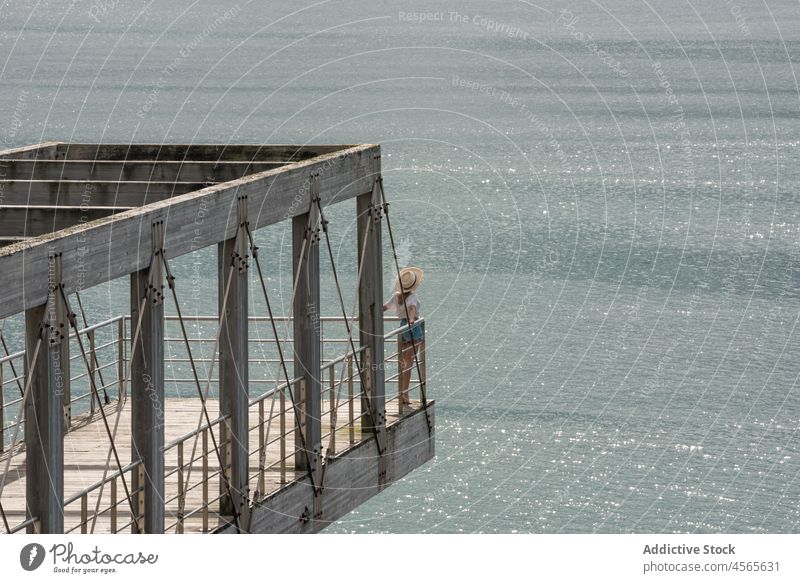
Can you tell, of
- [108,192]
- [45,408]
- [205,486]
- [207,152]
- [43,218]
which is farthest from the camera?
[207,152]

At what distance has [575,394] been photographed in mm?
59375

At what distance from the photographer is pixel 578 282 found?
236 ft

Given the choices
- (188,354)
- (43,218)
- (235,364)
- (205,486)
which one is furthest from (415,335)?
(43,218)

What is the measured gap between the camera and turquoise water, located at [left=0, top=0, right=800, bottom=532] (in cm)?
5272

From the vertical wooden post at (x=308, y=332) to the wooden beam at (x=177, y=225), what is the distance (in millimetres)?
281

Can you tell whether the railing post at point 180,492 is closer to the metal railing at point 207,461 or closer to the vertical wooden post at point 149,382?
the metal railing at point 207,461

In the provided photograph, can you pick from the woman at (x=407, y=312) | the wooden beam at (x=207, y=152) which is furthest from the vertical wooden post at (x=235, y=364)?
the woman at (x=407, y=312)

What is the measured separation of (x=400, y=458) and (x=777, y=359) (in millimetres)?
42322

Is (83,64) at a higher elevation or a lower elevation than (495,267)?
higher

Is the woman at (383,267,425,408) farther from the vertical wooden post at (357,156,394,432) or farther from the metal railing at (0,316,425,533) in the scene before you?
the vertical wooden post at (357,156,394,432)

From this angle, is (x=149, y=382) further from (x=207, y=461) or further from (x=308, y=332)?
(x=308, y=332)

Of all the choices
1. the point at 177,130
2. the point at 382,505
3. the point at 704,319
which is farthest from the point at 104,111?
the point at 382,505

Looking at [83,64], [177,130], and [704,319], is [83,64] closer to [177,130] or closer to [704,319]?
[177,130]

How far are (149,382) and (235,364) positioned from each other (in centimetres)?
210
